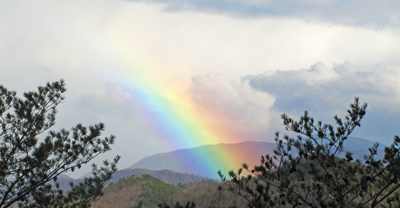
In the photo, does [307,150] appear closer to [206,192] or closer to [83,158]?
[83,158]

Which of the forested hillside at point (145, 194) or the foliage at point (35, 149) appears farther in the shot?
the forested hillside at point (145, 194)

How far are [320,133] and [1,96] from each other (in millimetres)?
12572

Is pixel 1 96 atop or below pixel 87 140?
atop

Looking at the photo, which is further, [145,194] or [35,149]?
[145,194]

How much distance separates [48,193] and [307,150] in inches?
470

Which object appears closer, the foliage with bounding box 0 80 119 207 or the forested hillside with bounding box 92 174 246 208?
the foliage with bounding box 0 80 119 207

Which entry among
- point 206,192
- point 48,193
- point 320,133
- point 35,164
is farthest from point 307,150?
point 206,192

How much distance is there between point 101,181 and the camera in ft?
51.2

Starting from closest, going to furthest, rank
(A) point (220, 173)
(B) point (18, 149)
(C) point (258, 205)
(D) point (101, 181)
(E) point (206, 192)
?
(C) point (258, 205)
(A) point (220, 173)
(B) point (18, 149)
(D) point (101, 181)
(E) point (206, 192)

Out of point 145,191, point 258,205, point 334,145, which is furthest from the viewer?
point 145,191

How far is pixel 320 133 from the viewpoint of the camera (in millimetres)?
8820

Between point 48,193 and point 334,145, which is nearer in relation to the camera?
point 334,145

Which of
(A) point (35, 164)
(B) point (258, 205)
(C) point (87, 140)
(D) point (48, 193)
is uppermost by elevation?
(C) point (87, 140)

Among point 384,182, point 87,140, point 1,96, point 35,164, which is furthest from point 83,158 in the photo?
point 384,182
